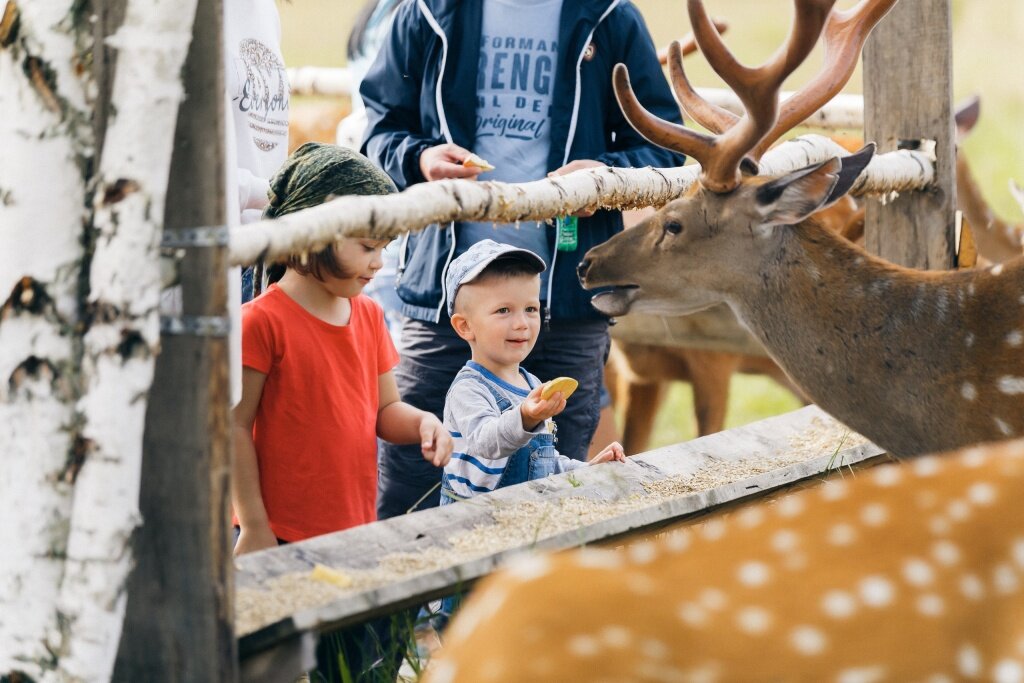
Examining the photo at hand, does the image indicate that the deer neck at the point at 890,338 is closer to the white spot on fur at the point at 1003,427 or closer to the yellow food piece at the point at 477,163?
the white spot on fur at the point at 1003,427

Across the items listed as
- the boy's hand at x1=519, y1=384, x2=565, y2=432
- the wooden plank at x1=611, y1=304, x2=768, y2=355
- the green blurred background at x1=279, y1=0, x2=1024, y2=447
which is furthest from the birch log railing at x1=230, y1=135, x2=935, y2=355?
the green blurred background at x1=279, y1=0, x2=1024, y2=447

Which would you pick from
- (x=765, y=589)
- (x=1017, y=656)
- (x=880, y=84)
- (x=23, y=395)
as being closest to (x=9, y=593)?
(x=23, y=395)

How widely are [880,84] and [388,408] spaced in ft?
5.57

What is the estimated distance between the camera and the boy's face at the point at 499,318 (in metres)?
2.86

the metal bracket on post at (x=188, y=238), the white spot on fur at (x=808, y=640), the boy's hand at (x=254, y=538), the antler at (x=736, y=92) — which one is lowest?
the boy's hand at (x=254, y=538)

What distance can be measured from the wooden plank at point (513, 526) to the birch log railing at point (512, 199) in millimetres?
459

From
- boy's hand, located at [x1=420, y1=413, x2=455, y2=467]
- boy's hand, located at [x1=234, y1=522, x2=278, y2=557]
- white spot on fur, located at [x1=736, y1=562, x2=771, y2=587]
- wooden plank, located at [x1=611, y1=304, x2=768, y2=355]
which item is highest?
white spot on fur, located at [x1=736, y1=562, x2=771, y2=587]

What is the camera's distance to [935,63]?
138 inches

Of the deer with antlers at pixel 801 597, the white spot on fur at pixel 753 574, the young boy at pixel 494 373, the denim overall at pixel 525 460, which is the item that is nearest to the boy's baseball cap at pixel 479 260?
the young boy at pixel 494 373

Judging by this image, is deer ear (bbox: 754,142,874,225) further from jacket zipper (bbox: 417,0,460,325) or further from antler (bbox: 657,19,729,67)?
antler (bbox: 657,19,729,67)

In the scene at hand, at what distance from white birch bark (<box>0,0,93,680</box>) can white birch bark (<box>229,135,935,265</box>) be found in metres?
0.23

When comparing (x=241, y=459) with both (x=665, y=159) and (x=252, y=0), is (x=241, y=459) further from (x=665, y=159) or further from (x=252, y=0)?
(x=665, y=159)

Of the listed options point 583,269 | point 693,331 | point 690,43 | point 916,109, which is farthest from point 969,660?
point 693,331

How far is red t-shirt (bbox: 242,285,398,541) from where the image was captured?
2.54m
